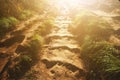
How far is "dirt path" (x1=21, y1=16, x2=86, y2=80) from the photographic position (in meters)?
8.30

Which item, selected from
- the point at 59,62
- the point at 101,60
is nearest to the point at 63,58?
the point at 59,62

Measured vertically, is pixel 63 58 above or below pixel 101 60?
below

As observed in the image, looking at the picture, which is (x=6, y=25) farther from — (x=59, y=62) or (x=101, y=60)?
(x=101, y=60)

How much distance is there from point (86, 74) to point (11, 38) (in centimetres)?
558

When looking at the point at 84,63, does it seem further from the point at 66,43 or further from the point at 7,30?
the point at 7,30

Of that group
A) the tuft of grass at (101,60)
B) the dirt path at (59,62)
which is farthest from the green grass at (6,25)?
the tuft of grass at (101,60)

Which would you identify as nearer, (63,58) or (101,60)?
(101,60)

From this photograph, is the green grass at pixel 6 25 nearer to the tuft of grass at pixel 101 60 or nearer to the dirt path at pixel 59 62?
the dirt path at pixel 59 62

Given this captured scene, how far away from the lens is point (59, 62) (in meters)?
9.32

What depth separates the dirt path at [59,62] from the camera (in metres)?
8.30

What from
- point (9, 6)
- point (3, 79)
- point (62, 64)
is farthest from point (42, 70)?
point (9, 6)

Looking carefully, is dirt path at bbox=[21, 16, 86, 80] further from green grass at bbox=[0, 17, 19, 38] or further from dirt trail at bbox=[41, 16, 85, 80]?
green grass at bbox=[0, 17, 19, 38]

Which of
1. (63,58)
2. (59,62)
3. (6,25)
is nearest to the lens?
(59,62)

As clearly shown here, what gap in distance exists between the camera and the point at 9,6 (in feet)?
48.2
